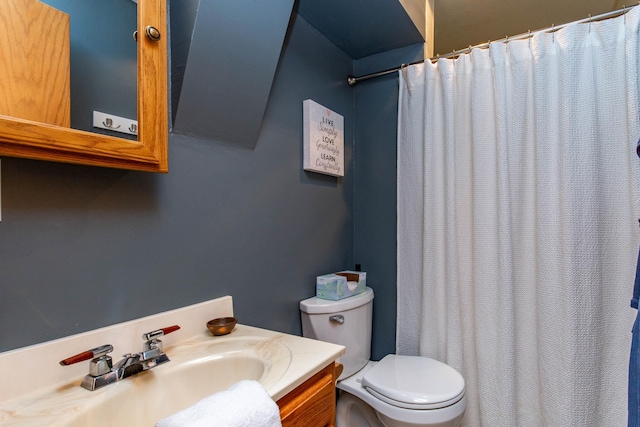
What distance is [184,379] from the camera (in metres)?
0.84

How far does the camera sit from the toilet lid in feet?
3.99

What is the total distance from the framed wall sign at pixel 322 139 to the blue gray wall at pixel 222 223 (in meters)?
0.05

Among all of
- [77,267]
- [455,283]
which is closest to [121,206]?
[77,267]

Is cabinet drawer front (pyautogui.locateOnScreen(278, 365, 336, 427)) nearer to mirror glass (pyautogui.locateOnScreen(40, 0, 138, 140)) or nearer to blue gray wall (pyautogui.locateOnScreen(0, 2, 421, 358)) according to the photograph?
blue gray wall (pyautogui.locateOnScreen(0, 2, 421, 358))

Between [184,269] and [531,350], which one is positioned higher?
[184,269]

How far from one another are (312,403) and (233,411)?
31 cm

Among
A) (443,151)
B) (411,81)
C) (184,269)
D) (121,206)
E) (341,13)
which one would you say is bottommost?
(184,269)

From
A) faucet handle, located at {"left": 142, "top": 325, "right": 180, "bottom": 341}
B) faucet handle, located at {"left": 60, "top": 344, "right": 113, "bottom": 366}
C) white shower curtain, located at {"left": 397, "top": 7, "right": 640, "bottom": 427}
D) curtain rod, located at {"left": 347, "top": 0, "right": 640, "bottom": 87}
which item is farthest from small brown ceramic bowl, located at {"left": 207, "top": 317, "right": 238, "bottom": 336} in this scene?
curtain rod, located at {"left": 347, "top": 0, "right": 640, "bottom": 87}

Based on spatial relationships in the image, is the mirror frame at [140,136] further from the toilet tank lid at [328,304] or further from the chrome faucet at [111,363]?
the toilet tank lid at [328,304]

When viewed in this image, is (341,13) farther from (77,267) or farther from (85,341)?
(85,341)

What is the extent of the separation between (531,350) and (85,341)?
1.60 meters

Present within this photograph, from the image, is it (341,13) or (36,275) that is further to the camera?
(341,13)

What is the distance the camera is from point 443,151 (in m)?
1.62

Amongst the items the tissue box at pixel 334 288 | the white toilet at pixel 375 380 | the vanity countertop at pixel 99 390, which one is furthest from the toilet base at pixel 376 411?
the vanity countertop at pixel 99 390
